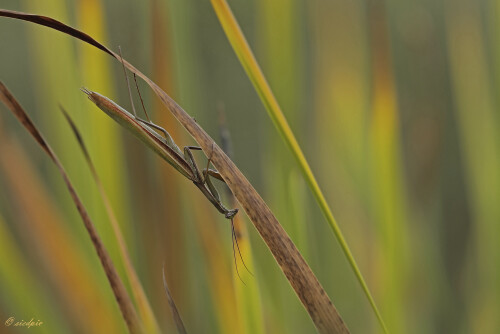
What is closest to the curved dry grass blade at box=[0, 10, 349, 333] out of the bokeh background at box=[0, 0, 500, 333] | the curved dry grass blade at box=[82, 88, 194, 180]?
the curved dry grass blade at box=[82, 88, 194, 180]

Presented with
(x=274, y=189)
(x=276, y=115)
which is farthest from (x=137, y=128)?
(x=274, y=189)

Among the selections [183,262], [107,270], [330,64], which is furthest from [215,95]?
[107,270]

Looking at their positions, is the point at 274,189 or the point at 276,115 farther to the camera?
the point at 274,189

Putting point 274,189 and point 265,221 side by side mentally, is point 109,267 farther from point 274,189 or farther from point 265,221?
point 274,189
